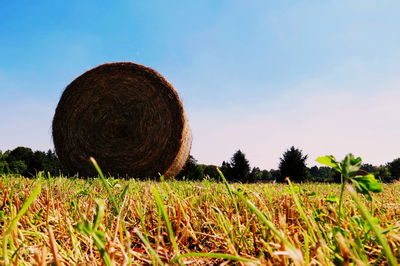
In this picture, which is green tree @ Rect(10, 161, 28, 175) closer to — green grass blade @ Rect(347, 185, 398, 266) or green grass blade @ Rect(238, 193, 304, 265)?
green grass blade @ Rect(238, 193, 304, 265)

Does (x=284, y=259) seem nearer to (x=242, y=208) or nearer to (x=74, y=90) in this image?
(x=242, y=208)

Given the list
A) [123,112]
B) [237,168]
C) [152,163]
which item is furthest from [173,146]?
[237,168]

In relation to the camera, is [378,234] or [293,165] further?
[293,165]

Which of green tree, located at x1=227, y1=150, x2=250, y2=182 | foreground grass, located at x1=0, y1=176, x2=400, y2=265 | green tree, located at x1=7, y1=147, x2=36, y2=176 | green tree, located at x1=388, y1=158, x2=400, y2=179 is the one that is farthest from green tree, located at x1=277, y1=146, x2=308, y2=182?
foreground grass, located at x1=0, y1=176, x2=400, y2=265

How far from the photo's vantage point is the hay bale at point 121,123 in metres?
8.62

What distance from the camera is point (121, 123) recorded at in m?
8.88

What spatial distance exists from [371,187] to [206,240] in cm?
72

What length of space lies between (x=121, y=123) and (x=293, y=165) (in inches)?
1253

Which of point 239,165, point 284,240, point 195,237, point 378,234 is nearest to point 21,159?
point 239,165

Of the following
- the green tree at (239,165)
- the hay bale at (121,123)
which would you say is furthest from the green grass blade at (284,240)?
the green tree at (239,165)

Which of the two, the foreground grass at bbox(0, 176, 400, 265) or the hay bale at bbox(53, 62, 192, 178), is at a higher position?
the hay bale at bbox(53, 62, 192, 178)

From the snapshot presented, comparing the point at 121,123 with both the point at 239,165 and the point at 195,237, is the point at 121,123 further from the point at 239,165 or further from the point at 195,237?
the point at 239,165

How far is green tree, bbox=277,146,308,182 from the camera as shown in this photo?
36.8 metres

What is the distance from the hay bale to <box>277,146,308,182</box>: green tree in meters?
30.5
